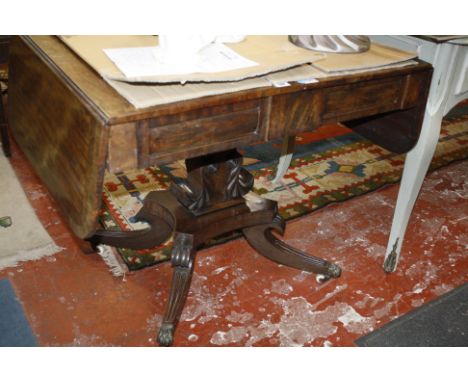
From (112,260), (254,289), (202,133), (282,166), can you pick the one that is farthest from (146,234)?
(282,166)

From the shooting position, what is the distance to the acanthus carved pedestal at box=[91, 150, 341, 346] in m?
1.60

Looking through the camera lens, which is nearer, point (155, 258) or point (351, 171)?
point (155, 258)

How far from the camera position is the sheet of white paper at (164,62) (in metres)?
1.19

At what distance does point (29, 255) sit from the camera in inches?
73.5

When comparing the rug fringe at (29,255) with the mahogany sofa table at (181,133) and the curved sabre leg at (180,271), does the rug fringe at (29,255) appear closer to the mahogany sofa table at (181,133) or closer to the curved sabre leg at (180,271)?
the mahogany sofa table at (181,133)

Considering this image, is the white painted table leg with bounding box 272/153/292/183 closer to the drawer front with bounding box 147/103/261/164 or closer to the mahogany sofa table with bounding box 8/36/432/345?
the mahogany sofa table with bounding box 8/36/432/345

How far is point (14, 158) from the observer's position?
2.48 metres

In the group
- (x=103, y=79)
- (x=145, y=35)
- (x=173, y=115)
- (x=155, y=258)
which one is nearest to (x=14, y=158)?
(x=155, y=258)

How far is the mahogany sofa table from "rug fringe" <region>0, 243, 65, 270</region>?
0.54 ft

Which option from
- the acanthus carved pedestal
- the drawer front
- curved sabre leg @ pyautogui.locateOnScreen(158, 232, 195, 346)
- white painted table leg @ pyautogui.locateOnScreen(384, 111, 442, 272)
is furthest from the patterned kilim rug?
the drawer front

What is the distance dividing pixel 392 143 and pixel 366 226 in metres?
0.55

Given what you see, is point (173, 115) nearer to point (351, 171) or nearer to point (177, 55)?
point (177, 55)

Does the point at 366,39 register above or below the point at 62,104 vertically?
above

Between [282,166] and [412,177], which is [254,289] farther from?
[282,166]
